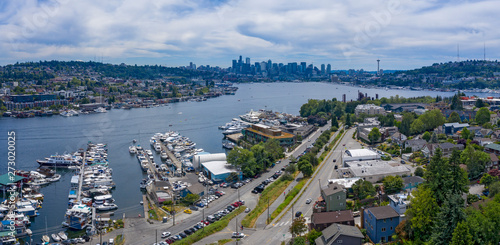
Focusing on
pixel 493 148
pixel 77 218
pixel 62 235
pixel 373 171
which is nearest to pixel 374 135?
pixel 493 148

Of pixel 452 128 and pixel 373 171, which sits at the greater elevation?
pixel 452 128

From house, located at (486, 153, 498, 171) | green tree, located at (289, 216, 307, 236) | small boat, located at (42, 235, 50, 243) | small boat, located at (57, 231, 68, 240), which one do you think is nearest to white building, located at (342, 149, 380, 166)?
house, located at (486, 153, 498, 171)

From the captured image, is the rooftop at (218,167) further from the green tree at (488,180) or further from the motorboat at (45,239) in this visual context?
the green tree at (488,180)

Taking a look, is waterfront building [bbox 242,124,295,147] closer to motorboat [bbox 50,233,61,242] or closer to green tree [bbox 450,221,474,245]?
motorboat [bbox 50,233,61,242]

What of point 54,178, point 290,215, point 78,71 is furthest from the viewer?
point 78,71

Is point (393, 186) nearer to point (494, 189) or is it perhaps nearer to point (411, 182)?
point (411, 182)

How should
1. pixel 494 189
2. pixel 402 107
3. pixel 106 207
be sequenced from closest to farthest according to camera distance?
1. pixel 494 189
2. pixel 106 207
3. pixel 402 107
